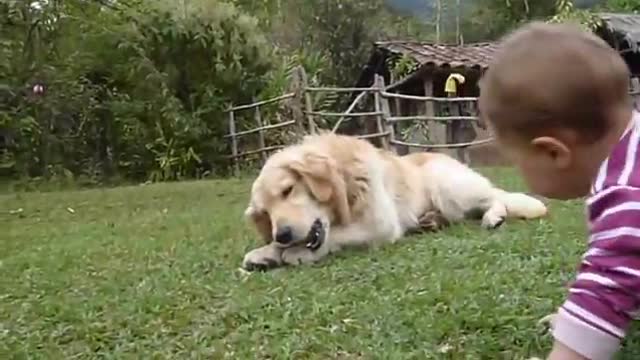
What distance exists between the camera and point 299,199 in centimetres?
446

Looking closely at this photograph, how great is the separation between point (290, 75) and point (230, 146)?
69.2 inches

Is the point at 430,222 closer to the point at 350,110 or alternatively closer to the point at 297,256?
the point at 297,256

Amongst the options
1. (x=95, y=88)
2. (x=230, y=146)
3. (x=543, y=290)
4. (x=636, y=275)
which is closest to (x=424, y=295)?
(x=543, y=290)

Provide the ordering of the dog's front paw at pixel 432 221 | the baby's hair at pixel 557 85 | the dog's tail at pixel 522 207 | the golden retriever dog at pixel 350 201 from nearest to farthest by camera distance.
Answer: the baby's hair at pixel 557 85, the golden retriever dog at pixel 350 201, the dog's front paw at pixel 432 221, the dog's tail at pixel 522 207

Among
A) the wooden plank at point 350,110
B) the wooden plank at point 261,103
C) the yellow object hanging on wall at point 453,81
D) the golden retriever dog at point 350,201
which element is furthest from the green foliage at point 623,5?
the golden retriever dog at point 350,201

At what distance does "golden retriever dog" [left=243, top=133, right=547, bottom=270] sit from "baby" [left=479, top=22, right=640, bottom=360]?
2721mm

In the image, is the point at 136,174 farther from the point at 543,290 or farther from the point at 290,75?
the point at 543,290

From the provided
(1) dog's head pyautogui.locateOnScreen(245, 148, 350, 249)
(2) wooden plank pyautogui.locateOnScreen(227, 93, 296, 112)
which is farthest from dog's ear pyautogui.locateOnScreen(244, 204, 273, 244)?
(2) wooden plank pyautogui.locateOnScreen(227, 93, 296, 112)

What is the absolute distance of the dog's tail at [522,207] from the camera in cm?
543

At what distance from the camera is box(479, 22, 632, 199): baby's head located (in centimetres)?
158

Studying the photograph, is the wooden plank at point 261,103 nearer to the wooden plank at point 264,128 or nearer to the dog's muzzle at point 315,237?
the wooden plank at point 264,128

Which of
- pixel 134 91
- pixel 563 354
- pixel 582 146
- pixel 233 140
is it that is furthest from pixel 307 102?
pixel 563 354

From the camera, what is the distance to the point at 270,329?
2906mm

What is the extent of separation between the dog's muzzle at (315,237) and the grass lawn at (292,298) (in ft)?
0.38
